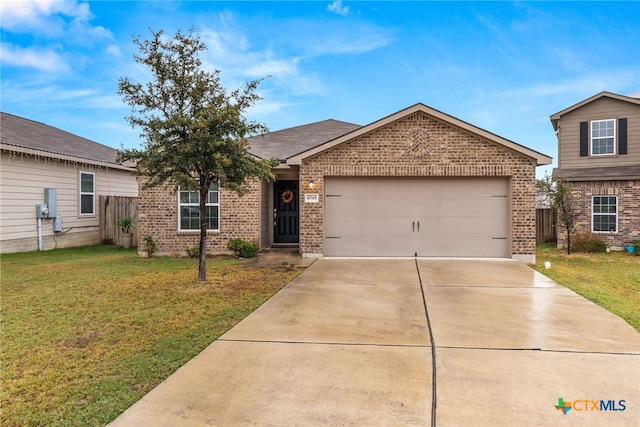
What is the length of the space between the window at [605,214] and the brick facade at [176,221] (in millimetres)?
12061

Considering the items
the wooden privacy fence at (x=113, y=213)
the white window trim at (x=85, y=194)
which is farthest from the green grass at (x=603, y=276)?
the white window trim at (x=85, y=194)

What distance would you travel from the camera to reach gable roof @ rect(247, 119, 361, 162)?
39.8 ft

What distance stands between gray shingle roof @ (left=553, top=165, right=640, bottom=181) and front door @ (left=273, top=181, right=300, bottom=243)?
9.72 metres

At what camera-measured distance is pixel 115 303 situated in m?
5.95

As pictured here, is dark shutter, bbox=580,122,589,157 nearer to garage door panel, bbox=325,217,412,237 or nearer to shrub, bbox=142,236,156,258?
garage door panel, bbox=325,217,412,237

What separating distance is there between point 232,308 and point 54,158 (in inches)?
444

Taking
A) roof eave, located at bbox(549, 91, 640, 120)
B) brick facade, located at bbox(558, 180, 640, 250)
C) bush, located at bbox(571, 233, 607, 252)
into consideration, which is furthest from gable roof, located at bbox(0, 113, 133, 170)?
roof eave, located at bbox(549, 91, 640, 120)

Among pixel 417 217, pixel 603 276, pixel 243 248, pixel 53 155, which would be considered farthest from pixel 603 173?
pixel 53 155

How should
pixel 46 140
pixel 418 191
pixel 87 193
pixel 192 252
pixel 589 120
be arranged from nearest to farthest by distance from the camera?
pixel 418 191 → pixel 192 252 → pixel 46 140 → pixel 87 193 → pixel 589 120

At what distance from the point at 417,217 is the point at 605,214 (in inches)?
312

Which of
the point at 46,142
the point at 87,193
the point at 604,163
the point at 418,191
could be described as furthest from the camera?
the point at 87,193

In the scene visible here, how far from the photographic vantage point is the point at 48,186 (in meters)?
13.0

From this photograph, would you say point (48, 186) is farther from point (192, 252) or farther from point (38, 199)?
point (192, 252)

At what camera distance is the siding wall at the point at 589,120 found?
46.8ft
